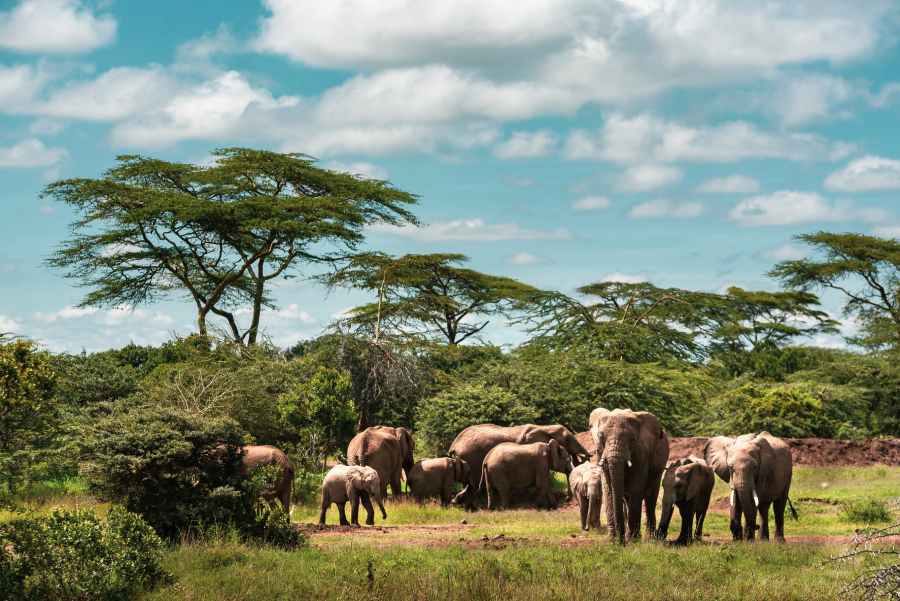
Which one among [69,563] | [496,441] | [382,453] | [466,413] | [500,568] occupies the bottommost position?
[500,568]

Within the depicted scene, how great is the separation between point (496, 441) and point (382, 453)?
2.99 metres

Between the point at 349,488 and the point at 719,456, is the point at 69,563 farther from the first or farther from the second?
the point at 719,456

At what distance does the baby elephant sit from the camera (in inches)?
677

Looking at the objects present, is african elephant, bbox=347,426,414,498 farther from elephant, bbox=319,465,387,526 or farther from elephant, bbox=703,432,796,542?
elephant, bbox=703,432,796,542

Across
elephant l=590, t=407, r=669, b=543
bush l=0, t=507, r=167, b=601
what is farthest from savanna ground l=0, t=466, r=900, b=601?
elephant l=590, t=407, r=669, b=543

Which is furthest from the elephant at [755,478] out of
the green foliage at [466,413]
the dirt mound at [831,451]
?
the green foliage at [466,413]

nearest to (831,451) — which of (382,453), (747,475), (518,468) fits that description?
(518,468)

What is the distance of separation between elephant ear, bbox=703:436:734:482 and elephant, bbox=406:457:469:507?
20.8ft

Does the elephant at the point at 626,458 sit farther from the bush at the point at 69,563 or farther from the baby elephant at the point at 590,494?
A: the bush at the point at 69,563

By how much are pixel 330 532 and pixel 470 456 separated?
24.6ft

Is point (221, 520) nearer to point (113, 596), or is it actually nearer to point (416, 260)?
point (113, 596)

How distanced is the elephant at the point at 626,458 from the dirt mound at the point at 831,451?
10188 mm

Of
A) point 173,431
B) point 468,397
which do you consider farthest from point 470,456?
point 173,431

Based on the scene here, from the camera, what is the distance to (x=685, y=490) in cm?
1612
